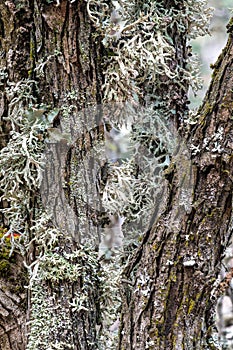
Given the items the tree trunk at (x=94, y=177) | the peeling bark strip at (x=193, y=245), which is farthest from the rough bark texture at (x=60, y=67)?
the peeling bark strip at (x=193, y=245)

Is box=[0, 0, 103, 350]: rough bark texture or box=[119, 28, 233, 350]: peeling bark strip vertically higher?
box=[0, 0, 103, 350]: rough bark texture

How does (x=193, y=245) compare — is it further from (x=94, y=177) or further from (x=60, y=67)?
(x=60, y=67)

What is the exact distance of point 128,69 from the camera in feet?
3.38

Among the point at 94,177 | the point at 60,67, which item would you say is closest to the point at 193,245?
the point at 94,177

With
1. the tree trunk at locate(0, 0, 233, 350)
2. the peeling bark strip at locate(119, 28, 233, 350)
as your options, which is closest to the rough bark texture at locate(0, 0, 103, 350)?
the tree trunk at locate(0, 0, 233, 350)

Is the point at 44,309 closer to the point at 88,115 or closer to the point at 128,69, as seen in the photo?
the point at 88,115

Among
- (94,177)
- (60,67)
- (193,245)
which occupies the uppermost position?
(60,67)

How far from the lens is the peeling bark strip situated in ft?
3.00

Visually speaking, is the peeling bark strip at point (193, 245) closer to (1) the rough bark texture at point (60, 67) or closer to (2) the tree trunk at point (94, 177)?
(2) the tree trunk at point (94, 177)

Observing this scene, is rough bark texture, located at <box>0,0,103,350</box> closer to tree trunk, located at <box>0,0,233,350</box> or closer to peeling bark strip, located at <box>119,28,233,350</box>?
tree trunk, located at <box>0,0,233,350</box>

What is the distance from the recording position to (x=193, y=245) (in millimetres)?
944

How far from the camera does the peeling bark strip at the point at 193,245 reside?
0.91m

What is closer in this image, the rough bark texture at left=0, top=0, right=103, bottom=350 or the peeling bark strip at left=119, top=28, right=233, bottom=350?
the peeling bark strip at left=119, top=28, right=233, bottom=350

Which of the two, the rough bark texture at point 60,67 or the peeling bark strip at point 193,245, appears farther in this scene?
the rough bark texture at point 60,67
